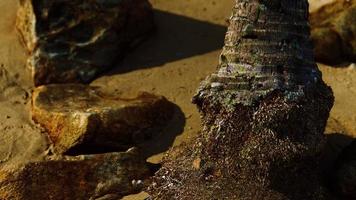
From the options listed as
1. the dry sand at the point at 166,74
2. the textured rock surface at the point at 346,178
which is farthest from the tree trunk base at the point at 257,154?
the dry sand at the point at 166,74

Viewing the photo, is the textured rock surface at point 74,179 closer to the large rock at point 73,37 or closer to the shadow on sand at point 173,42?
the large rock at point 73,37

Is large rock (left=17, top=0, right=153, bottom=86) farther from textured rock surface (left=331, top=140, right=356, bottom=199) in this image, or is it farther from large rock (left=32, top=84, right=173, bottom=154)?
textured rock surface (left=331, top=140, right=356, bottom=199)

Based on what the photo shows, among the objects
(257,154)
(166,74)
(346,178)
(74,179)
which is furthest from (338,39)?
(74,179)

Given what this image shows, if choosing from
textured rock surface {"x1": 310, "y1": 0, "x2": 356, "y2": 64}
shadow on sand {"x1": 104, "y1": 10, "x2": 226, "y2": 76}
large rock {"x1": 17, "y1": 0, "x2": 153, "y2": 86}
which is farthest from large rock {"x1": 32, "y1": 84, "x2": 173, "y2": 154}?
textured rock surface {"x1": 310, "y1": 0, "x2": 356, "y2": 64}

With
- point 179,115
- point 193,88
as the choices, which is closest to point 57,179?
point 179,115

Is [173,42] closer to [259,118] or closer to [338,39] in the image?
[338,39]

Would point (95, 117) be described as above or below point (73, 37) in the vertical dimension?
below
